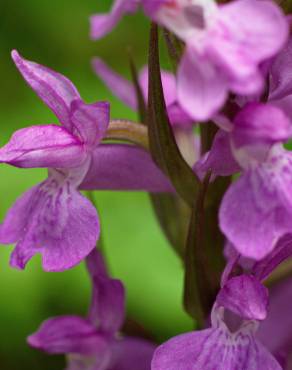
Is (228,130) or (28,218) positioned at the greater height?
(228,130)

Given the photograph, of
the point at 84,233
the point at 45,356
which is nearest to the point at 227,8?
the point at 84,233

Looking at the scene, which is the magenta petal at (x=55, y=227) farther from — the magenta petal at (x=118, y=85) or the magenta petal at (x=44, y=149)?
the magenta petal at (x=118, y=85)

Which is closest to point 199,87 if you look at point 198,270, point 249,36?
point 249,36

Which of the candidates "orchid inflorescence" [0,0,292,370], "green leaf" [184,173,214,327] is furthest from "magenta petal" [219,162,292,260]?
"green leaf" [184,173,214,327]

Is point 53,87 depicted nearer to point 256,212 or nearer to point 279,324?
point 256,212

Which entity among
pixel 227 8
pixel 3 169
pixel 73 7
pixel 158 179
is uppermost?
pixel 227 8

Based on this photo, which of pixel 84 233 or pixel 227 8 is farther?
pixel 84 233

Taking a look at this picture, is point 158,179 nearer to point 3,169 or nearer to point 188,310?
point 188,310
